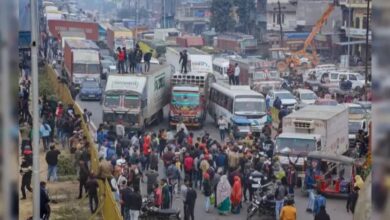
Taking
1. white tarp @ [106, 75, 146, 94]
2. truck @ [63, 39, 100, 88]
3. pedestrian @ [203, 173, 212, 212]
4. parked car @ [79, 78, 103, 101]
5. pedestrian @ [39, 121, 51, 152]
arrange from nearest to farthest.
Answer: pedestrian @ [203, 173, 212, 212]
pedestrian @ [39, 121, 51, 152]
white tarp @ [106, 75, 146, 94]
parked car @ [79, 78, 103, 101]
truck @ [63, 39, 100, 88]

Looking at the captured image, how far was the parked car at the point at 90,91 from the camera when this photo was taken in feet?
104

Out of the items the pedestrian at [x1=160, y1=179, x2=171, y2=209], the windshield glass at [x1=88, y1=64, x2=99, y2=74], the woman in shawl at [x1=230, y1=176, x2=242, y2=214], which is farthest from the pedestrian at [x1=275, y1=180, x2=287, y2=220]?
the windshield glass at [x1=88, y1=64, x2=99, y2=74]

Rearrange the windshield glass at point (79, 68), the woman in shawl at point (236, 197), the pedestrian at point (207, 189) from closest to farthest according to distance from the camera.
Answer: the woman in shawl at point (236, 197)
the pedestrian at point (207, 189)
the windshield glass at point (79, 68)

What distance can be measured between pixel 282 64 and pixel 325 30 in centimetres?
977

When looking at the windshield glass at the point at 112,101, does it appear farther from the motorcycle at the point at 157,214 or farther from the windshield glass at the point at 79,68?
the motorcycle at the point at 157,214

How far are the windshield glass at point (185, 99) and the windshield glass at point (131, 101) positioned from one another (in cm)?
164

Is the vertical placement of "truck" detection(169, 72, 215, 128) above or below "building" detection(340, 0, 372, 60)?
below

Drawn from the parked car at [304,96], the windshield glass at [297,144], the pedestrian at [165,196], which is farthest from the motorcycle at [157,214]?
the parked car at [304,96]

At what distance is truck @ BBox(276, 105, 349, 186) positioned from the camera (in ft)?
55.4

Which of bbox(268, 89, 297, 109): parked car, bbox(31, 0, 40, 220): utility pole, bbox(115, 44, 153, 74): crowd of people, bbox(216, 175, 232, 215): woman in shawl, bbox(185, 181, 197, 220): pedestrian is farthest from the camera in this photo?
bbox(268, 89, 297, 109): parked car

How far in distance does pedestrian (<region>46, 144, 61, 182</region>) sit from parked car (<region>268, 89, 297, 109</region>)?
1325cm

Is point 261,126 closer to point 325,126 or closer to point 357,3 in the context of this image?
point 325,126

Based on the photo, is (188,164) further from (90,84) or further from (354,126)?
(90,84)

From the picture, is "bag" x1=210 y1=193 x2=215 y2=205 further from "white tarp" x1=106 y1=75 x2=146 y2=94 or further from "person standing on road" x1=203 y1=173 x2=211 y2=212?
"white tarp" x1=106 y1=75 x2=146 y2=94
